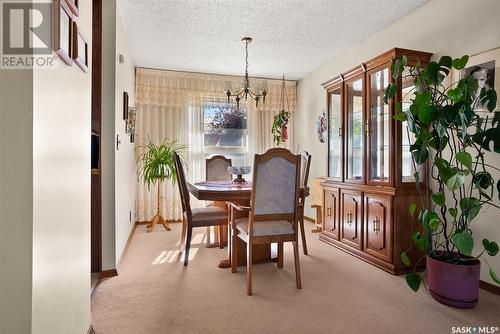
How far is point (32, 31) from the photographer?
0.94 metres

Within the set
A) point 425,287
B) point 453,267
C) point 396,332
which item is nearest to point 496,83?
point 453,267

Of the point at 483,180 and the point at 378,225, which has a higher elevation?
the point at 483,180

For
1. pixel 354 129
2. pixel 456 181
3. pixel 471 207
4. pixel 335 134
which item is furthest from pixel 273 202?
pixel 335 134

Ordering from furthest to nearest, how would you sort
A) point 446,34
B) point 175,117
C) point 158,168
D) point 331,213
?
1. point 175,117
2. point 158,168
3. point 331,213
4. point 446,34

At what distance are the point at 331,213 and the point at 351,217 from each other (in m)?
0.41

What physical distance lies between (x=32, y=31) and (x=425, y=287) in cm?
294

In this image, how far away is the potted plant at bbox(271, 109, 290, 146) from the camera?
5041 millimetres

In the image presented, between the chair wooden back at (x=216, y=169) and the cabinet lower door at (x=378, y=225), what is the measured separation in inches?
76.2

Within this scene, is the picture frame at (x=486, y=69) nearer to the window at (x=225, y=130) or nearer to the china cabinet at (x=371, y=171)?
the china cabinet at (x=371, y=171)

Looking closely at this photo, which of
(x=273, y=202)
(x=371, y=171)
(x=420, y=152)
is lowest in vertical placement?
(x=273, y=202)

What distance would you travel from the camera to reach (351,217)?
325 cm

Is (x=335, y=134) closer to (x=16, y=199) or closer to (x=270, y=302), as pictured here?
(x=270, y=302)

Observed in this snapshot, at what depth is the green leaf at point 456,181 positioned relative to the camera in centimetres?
181

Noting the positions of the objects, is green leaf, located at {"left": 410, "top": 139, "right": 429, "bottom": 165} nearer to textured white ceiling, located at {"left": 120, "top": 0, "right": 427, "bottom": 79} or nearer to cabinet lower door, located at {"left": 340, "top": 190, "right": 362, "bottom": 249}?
cabinet lower door, located at {"left": 340, "top": 190, "right": 362, "bottom": 249}
